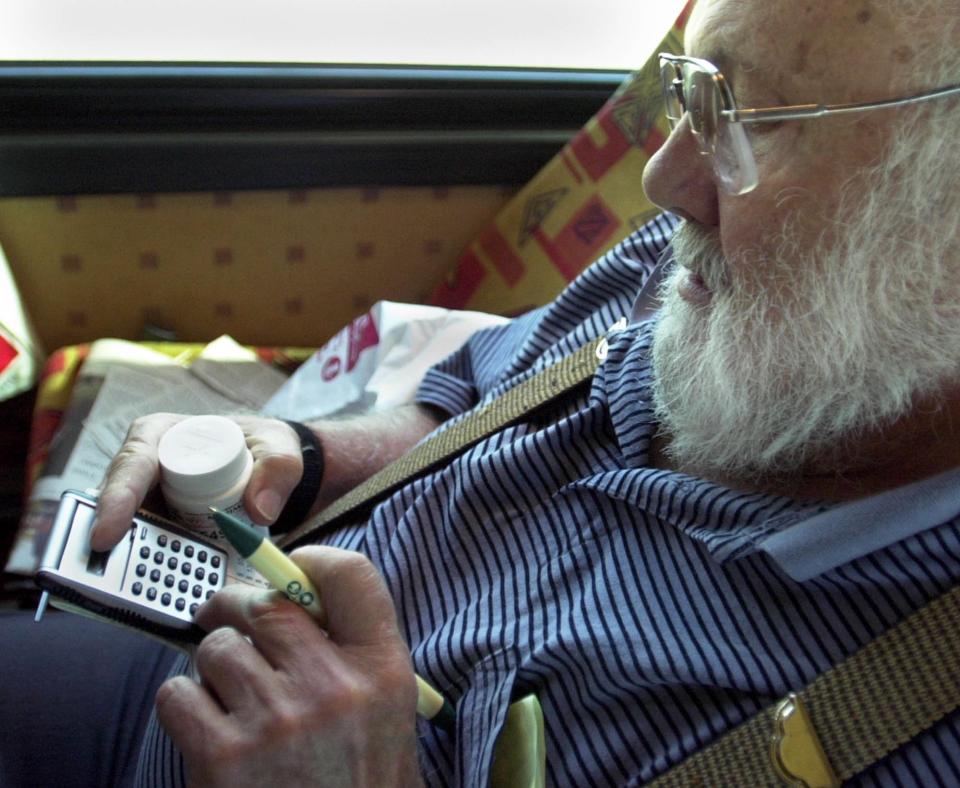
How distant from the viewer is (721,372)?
0.69 meters

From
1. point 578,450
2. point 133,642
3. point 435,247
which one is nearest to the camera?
point 578,450

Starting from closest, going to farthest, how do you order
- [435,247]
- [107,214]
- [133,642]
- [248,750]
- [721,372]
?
1. [248,750]
2. [721,372]
3. [133,642]
4. [107,214]
5. [435,247]

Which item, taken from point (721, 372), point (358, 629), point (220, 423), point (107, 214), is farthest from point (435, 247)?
point (358, 629)

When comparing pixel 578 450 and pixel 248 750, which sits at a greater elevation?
pixel 578 450

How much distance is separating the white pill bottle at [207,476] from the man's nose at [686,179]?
15.1 inches

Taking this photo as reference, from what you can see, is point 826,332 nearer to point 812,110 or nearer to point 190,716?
point 812,110

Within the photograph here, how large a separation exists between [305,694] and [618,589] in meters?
0.22

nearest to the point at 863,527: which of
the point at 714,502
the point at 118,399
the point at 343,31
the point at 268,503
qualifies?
the point at 714,502

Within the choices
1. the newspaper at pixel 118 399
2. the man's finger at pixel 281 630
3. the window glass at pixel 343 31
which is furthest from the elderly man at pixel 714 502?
the window glass at pixel 343 31

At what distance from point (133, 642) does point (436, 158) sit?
2.36 feet

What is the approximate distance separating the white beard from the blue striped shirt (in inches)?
1.9

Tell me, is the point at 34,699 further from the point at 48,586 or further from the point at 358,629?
the point at 358,629

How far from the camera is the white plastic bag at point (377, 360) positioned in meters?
1.15

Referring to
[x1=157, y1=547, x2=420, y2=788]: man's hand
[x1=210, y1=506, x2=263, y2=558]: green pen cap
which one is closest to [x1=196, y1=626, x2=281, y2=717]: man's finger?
[x1=157, y1=547, x2=420, y2=788]: man's hand
